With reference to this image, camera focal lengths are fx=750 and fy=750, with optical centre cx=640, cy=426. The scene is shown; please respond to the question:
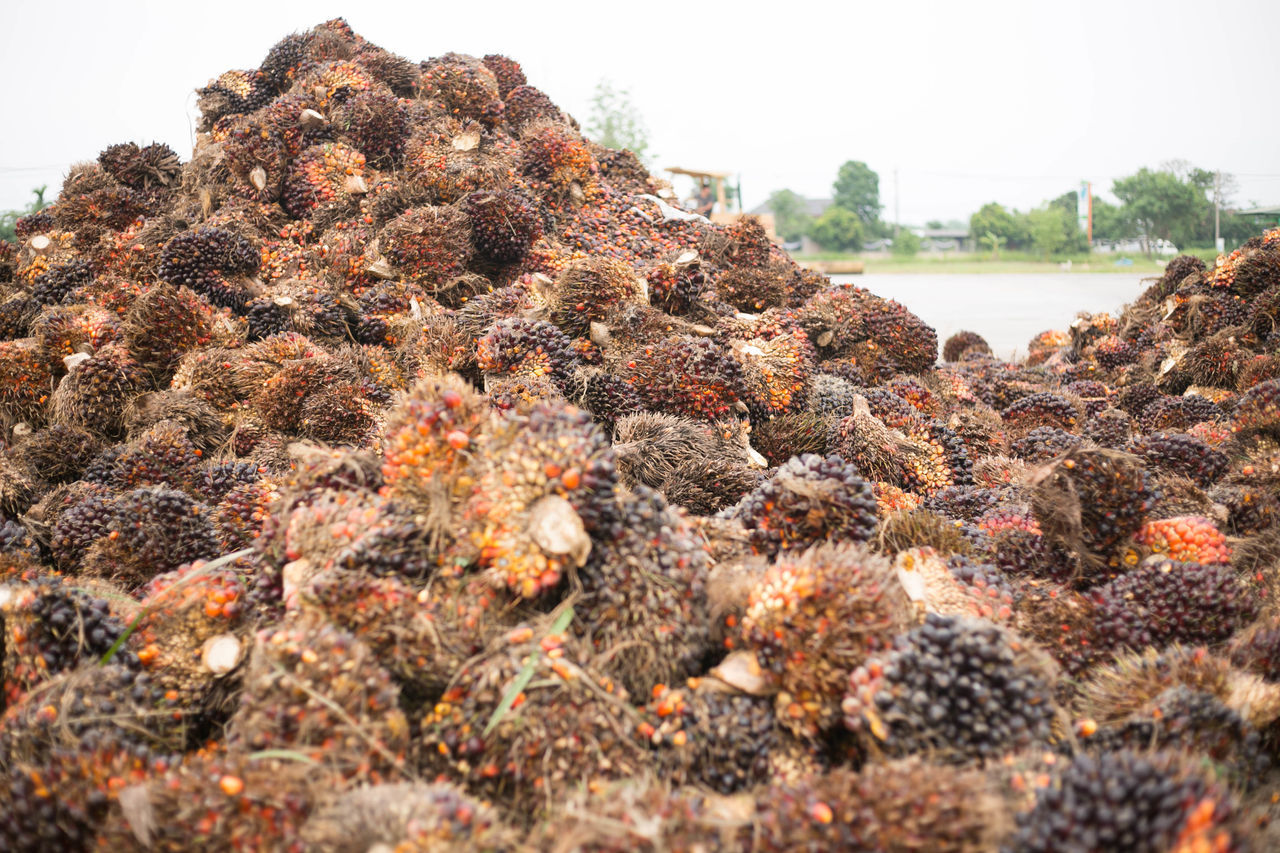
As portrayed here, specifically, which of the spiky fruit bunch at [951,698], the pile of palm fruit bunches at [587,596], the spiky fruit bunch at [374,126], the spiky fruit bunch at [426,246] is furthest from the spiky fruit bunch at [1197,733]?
the spiky fruit bunch at [374,126]

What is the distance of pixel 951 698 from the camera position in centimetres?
162

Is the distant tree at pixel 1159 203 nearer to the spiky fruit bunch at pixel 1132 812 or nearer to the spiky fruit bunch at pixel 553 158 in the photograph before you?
the spiky fruit bunch at pixel 553 158

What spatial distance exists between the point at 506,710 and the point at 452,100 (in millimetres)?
6455

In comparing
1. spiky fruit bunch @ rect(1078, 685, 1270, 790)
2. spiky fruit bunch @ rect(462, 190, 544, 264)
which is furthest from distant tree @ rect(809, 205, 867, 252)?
spiky fruit bunch @ rect(1078, 685, 1270, 790)

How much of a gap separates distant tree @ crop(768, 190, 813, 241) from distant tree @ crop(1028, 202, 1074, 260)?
16.0m

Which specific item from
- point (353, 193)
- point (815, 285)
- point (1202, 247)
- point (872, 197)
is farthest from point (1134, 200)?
point (353, 193)

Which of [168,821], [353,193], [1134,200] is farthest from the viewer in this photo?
[1134,200]

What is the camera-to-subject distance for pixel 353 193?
5.70 m

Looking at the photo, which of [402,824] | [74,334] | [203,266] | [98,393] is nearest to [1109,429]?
[402,824]

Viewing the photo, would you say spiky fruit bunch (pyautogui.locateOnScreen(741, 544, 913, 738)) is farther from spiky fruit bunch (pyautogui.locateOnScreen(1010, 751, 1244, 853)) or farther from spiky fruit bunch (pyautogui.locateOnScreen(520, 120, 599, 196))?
spiky fruit bunch (pyautogui.locateOnScreen(520, 120, 599, 196))

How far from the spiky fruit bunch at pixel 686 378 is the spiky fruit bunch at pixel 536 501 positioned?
6.02 ft

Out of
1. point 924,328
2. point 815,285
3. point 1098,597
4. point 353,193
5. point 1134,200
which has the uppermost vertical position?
point 1134,200

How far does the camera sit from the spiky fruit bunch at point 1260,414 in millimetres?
3672

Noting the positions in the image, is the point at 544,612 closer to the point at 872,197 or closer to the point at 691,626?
the point at 691,626
